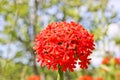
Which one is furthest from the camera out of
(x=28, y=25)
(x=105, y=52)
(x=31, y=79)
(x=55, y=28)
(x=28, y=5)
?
(x=28, y=25)

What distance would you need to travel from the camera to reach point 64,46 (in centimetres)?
329

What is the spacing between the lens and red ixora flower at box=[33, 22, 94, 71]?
328 centimetres

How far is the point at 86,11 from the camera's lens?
17516 millimetres

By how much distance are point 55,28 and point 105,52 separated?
497 cm

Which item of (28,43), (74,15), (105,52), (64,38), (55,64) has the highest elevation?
(74,15)

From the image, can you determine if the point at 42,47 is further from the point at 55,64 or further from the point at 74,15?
the point at 74,15

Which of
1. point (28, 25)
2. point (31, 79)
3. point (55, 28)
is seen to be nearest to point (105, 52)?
point (31, 79)

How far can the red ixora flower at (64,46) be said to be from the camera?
10.8 ft

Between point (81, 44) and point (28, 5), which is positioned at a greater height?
point (28, 5)

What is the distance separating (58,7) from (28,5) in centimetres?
137

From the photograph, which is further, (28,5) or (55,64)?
(28,5)

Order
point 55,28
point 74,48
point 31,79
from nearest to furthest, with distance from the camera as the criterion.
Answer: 1. point 74,48
2. point 55,28
3. point 31,79

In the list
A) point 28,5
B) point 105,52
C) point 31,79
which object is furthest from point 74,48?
point 28,5

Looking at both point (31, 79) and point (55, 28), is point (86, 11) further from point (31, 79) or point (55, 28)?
point (55, 28)
